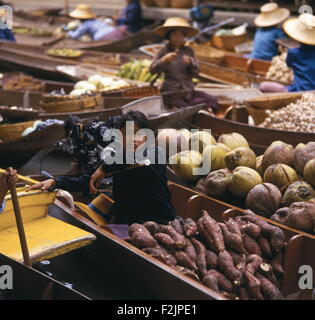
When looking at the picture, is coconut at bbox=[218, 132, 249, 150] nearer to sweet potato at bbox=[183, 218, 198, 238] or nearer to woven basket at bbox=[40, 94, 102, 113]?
sweet potato at bbox=[183, 218, 198, 238]

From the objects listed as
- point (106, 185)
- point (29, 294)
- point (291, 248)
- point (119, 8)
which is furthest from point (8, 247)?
point (119, 8)

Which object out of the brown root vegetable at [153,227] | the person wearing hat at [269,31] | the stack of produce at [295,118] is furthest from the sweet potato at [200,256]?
the person wearing hat at [269,31]

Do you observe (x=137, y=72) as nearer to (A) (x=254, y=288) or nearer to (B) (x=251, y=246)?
(B) (x=251, y=246)

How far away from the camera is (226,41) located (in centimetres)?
1137

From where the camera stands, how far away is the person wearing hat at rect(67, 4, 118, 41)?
12398 mm

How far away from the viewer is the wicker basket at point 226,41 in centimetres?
1136

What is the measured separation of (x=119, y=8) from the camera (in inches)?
627

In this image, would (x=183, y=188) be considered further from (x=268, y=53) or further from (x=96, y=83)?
(x=268, y=53)

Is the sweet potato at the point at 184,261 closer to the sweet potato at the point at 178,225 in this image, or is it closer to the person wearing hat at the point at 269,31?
the sweet potato at the point at 178,225

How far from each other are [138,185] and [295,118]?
7.23 feet

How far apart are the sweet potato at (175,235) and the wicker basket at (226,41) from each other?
27.1ft

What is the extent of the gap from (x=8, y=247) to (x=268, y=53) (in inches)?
277

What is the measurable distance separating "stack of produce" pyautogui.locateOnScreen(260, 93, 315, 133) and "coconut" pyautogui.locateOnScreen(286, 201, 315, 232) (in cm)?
168

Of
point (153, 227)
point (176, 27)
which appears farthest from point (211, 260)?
point (176, 27)
